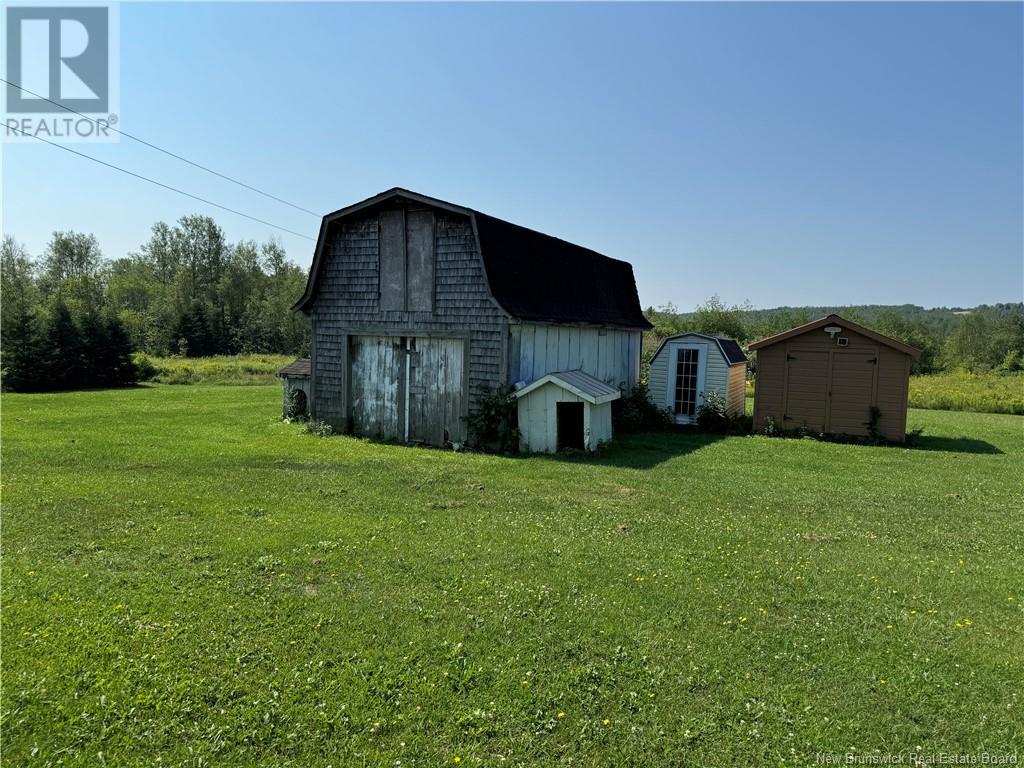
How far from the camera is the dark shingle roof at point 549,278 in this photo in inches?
505

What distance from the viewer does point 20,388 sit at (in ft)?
84.9

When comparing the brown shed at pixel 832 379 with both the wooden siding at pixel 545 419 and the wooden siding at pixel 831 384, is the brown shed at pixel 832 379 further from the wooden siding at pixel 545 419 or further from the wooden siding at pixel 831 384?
the wooden siding at pixel 545 419

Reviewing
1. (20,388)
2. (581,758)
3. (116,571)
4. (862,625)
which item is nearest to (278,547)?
(116,571)

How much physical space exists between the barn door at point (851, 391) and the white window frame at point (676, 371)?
11.1 feet

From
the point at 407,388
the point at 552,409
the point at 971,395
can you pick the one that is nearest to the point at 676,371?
the point at 552,409

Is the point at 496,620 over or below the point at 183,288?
below

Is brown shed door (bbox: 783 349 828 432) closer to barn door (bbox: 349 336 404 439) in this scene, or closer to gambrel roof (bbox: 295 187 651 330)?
gambrel roof (bbox: 295 187 651 330)

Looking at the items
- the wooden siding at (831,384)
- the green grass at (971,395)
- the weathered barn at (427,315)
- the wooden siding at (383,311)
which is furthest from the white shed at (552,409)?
the green grass at (971,395)

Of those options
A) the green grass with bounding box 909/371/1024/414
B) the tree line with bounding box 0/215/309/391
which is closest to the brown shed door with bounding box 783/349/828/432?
the green grass with bounding box 909/371/1024/414

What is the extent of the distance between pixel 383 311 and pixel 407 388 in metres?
1.78

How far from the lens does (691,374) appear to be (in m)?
17.8

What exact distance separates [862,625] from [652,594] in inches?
61.5

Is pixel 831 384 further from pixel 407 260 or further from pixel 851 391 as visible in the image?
pixel 407 260

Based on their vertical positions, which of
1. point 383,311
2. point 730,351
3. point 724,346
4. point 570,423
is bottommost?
point 570,423
